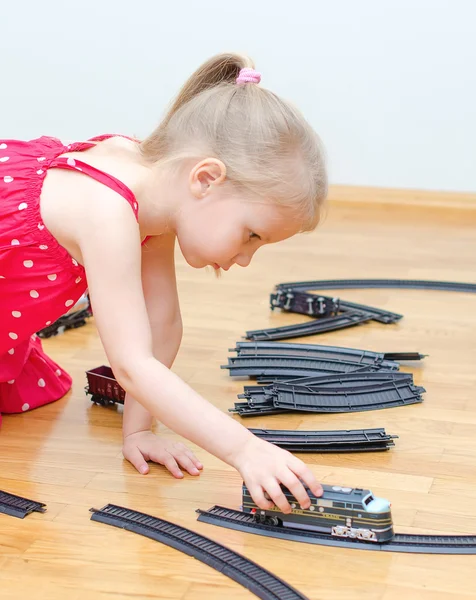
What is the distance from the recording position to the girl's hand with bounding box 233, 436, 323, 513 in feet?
4.42

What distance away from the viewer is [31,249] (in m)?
1.61

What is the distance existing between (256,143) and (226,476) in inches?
23.0

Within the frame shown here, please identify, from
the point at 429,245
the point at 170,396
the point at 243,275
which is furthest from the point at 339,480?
the point at 429,245

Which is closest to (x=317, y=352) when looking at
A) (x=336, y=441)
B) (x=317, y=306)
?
(x=317, y=306)

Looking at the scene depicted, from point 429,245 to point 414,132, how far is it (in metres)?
0.59

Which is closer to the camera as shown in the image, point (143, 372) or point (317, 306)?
point (143, 372)

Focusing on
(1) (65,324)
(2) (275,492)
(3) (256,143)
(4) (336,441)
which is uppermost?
(3) (256,143)

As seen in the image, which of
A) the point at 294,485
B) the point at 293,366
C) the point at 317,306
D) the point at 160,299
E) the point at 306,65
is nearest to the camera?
the point at 294,485

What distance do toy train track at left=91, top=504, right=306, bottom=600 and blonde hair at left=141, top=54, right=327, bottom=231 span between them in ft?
1.72

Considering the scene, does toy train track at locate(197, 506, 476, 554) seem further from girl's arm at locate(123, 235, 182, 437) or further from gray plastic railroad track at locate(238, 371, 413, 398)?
gray plastic railroad track at locate(238, 371, 413, 398)

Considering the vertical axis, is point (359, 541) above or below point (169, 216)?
below

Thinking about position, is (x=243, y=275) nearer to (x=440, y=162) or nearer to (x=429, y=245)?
(x=429, y=245)

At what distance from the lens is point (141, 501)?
154cm

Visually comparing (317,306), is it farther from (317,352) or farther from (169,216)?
(169,216)
